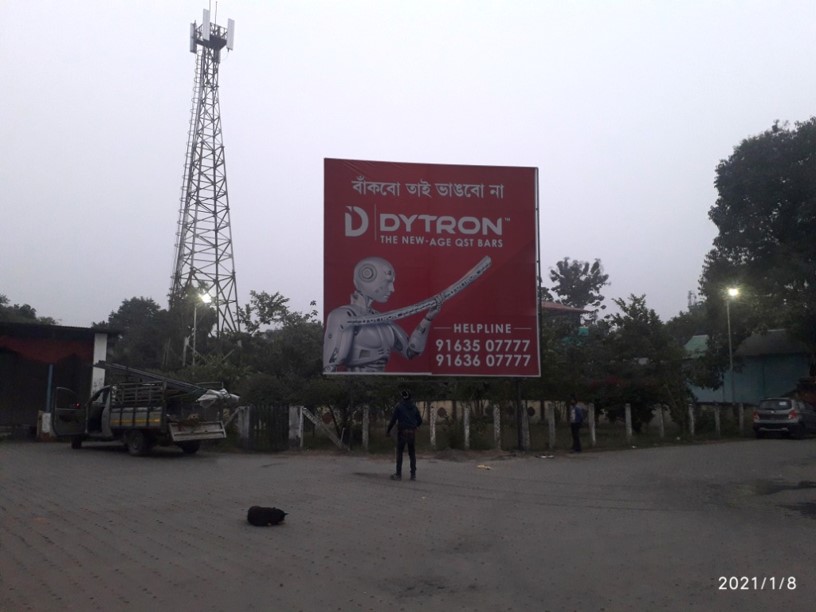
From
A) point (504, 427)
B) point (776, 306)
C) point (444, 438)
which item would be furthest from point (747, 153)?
point (444, 438)

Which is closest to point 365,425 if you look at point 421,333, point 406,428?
point 421,333

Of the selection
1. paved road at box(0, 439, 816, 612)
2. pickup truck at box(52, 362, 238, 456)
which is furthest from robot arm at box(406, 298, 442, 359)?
pickup truck at box(52, 362, 238, 456)

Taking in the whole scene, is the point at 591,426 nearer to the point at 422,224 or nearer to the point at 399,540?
the point at 422,224

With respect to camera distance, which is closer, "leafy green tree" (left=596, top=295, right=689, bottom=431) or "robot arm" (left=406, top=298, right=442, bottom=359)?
"robot arm" (left=406, top=298, right=442, bottom=359)

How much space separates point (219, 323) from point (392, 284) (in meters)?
19.2

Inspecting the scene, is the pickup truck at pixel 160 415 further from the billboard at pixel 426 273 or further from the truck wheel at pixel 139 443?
the billboard at pixel 426 273

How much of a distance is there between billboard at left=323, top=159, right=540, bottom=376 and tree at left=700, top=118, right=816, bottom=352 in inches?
765

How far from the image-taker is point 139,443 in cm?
1783

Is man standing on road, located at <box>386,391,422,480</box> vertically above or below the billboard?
below

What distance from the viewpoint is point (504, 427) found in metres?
22.8

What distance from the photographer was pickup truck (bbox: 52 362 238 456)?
57.3 feet

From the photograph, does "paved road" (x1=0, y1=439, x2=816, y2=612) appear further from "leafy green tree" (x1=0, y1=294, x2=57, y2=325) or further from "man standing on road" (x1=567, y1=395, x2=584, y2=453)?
"leafy green tree" (x1=0, y1=294, x2=57, y2=325)
